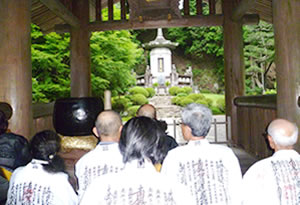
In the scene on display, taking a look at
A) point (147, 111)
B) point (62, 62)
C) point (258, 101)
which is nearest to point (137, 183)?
point (147, 111)

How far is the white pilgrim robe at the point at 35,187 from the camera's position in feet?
4.97

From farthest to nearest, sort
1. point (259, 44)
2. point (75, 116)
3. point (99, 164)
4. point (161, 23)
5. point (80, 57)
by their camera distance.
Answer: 1. point (259, 44)
2. point (161, 23)
3. point (80, 57)
4. point (75, 116)
5. point (99, 164)

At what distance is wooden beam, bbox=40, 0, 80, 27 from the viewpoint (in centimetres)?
451

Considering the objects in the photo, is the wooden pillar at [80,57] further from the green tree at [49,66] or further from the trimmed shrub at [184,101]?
the trimmed shrub at [184,101]

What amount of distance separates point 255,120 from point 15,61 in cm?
387

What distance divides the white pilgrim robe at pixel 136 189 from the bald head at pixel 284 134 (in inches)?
28.2

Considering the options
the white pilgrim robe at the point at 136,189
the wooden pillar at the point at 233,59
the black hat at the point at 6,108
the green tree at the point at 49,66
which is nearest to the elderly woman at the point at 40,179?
the white pilgrim robe at the point at 136,189

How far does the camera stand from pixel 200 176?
153 centimetres

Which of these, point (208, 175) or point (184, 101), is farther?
point (184, 101)

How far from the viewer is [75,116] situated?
3297mm

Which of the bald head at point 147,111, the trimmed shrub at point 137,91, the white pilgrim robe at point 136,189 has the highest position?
the trimmed shrub at point 137,91

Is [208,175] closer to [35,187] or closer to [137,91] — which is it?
[35,187]

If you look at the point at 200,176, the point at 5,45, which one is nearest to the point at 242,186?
the point at 200,176

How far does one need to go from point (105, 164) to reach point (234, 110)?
4.74 meters
